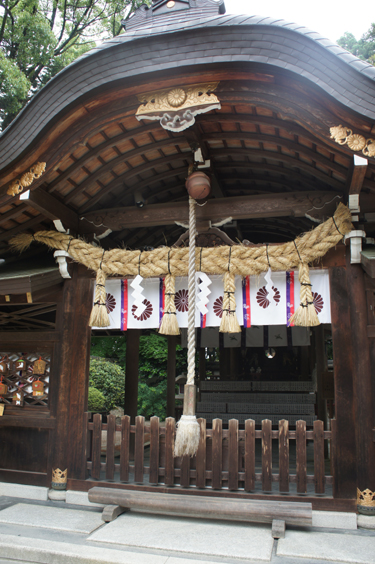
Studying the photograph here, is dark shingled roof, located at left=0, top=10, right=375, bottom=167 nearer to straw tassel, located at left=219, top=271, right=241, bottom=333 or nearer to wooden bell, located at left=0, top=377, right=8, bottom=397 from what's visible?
straw tassel, located at left=219, top=271, right=241, bottom=333

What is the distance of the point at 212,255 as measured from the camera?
5273 mm

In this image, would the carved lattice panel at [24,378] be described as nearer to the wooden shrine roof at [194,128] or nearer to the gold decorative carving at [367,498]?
the wooden shrine roof at [194,128]

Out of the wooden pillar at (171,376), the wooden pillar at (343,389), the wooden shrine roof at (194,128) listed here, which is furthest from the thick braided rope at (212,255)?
the wooden pillar at (171,376)

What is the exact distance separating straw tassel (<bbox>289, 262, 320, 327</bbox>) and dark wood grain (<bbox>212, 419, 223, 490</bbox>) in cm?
156

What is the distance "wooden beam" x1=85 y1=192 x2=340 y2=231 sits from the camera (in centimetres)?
526

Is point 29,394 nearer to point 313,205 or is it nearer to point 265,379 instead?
point 313,205

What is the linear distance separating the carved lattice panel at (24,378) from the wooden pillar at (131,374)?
2.17 m

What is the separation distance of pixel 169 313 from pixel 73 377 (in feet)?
5.43

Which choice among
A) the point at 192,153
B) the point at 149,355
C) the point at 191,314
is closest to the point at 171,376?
the point at 191,314

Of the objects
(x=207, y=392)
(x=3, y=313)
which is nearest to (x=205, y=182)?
(x=3, y=313)

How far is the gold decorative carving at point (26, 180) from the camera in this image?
4.99m

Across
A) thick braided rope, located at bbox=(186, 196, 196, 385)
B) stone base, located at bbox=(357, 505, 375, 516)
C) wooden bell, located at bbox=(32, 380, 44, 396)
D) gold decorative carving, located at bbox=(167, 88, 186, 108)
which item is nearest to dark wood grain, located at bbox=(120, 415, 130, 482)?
wooden bell, located at bbox=(32, 380, 44, 396)

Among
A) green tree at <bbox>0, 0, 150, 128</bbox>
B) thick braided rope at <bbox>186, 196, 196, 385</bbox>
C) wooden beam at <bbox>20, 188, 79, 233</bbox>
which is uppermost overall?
green tree at <bbox>0, 0, 150, 128</bbox>

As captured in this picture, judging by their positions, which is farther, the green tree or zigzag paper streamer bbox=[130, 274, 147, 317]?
the green tree
